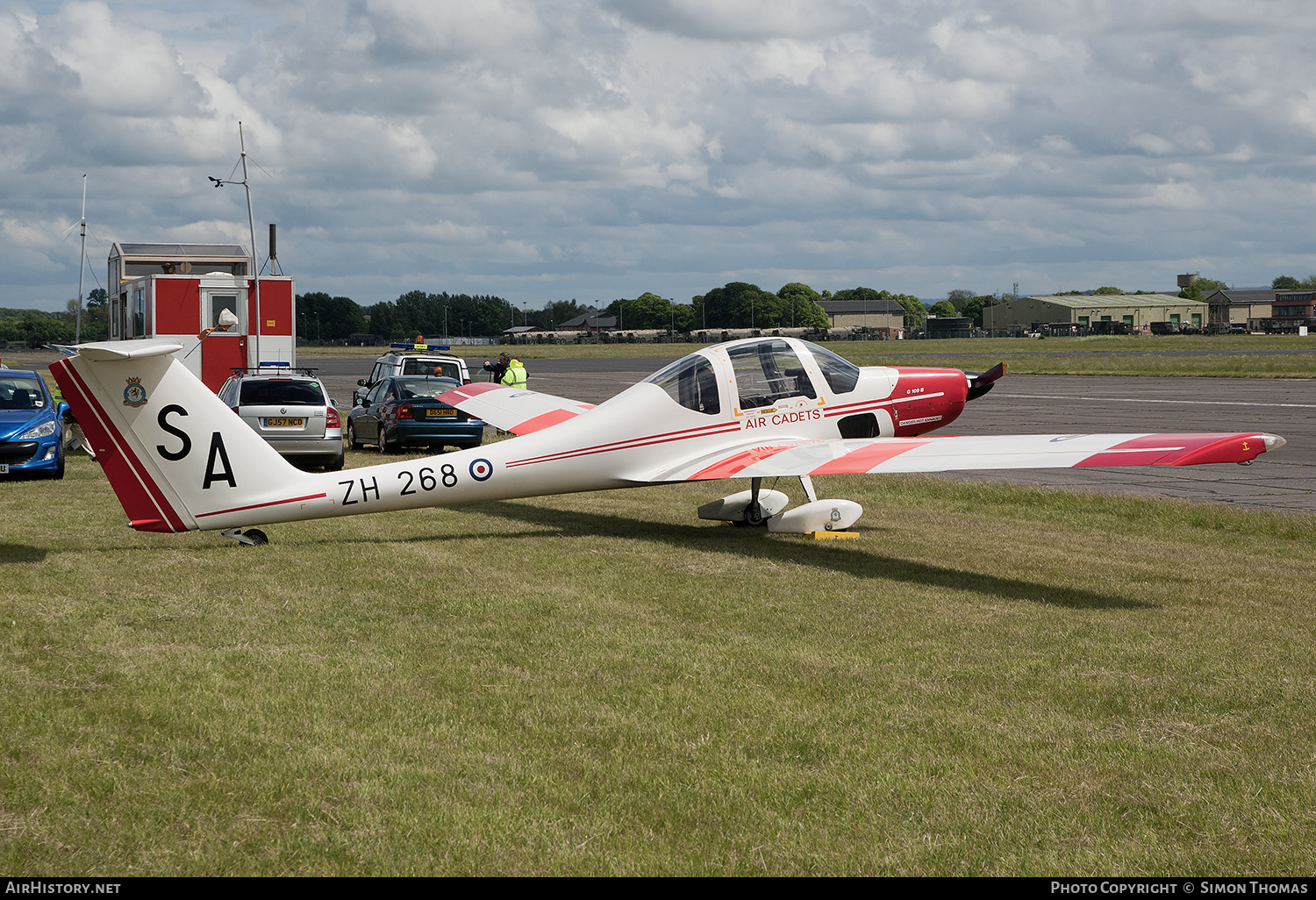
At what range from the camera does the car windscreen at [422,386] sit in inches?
823

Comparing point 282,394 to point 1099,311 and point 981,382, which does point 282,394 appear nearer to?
point 981,382

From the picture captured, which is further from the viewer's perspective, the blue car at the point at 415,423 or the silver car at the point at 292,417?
the blue car at the point at 415,423

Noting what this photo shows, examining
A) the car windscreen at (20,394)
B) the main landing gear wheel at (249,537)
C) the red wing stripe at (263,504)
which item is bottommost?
the main landing gear wheel at (249,537)

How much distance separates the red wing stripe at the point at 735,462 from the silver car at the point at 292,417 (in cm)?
822

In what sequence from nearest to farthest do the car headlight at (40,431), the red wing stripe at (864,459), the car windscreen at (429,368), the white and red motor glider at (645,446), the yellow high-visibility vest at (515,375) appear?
the white and red motor glider at (645,446) → the red wing stripe at (864,459) → the car headlight at (40,431) → the yellow high-visibility vest at (515,375) → the car windscreen at (429,368)

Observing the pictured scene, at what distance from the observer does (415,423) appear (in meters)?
19.8

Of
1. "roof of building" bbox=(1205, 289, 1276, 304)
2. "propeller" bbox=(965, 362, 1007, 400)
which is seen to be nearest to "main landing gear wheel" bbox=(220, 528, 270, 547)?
"propeller" bbox=(965, 362, 1007, 400)

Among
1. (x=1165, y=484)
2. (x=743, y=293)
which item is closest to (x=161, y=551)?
(x=1165, y=484)

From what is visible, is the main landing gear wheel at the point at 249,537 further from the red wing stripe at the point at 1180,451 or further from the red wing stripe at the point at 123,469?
the red wing stripe at the point at 1180,451

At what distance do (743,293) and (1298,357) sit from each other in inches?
5129

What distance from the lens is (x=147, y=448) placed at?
31.5 feet

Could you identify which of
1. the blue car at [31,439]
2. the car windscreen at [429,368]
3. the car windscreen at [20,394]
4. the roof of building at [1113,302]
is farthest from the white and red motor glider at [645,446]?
the roof of building at [1113,302]

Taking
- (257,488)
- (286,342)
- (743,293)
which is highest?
(743,293)

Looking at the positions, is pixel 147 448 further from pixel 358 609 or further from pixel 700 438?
pixel 700 438
